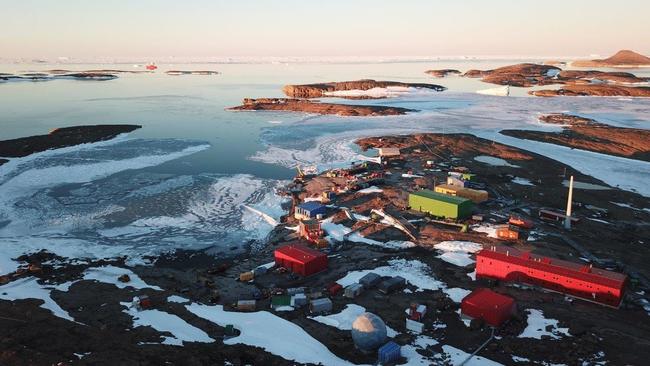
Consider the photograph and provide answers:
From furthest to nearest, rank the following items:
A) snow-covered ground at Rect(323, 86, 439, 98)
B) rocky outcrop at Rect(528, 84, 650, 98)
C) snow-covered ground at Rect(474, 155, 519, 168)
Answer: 1. snow-covered ground at Rect(323, 86, 439, 98)
2. rocky outcrop at Rect(528, 84, 650, 98)
3. snow-covered ground at Rect(474, 155, 519, 168)

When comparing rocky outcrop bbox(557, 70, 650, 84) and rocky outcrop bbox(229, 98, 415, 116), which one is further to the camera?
rocky outcrop bbox(557, 70, 650, 84)

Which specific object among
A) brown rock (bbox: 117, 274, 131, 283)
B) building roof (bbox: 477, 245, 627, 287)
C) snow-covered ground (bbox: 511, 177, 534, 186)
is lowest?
brown rock (bbox: 117, 274, 131, 283)

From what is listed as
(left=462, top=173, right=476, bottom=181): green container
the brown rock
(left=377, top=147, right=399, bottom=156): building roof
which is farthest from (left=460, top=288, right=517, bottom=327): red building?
(left=377, top=147, right=399, bottom=156): building roof

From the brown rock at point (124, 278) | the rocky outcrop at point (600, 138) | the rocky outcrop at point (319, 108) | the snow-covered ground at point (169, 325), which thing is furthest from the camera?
the rocky outcrop at point (319, 108)

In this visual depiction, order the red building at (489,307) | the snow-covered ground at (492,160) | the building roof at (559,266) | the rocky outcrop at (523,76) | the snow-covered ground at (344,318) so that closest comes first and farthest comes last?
the red building at (489,307) < the snow-covered ground at (344,318) < the building roof at (559,266) < the snow-covered ground at (492,160) < the rocky outcrop at (523,76)

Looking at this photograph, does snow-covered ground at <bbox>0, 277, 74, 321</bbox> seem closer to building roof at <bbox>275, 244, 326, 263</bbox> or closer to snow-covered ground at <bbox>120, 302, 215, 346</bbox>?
snow-covered ground at <bbox>120, 302, 215, 346</bbox>

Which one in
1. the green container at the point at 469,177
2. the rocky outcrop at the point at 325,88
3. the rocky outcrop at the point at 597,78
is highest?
the rocky outcrop at the point at 597,78

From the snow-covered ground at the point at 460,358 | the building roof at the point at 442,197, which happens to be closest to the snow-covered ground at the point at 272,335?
the snow-covered ground at the point at 460,358

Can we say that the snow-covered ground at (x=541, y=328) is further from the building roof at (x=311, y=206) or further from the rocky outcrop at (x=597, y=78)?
the rocky outcrop at (x=597, y=78)
